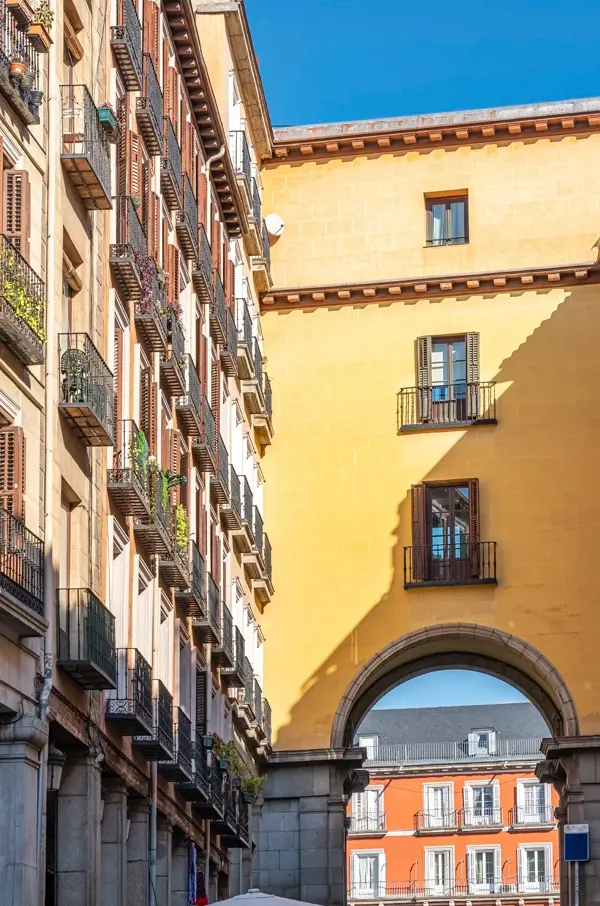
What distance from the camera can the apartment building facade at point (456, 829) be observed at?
100875mm

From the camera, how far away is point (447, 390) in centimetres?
5097

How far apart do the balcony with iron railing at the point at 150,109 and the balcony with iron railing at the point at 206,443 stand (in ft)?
21.2

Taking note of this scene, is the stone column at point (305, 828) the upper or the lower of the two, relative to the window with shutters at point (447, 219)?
lower

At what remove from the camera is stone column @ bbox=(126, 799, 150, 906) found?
3147 cm

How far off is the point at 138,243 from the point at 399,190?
22275mm

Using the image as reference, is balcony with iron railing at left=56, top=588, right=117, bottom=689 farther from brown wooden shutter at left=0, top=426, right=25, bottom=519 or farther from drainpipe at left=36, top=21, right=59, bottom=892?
brown wooden shutter at left=0, top=426, right=25, bottom=519

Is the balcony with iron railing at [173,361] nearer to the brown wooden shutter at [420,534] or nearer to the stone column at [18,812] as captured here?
the stone column at [18,812]

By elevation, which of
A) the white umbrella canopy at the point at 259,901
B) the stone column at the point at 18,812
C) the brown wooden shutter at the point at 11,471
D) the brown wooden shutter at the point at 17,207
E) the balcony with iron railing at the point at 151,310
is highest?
the balcony with iron railing at the point at 151,310

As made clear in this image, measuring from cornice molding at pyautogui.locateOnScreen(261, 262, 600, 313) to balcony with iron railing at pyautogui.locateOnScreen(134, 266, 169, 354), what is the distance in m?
18.4

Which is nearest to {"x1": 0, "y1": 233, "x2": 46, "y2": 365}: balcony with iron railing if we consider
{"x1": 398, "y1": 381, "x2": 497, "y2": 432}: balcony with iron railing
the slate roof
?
{"x1": 398, "y1": 381, "x2": 497, "y2": 432}: balcony with iron railing

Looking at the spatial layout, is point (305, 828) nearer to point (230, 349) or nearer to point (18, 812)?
point (230, 349)

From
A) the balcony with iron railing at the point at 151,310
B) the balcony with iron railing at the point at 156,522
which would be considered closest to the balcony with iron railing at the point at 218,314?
the balcony with iron railing at the point at 151,310

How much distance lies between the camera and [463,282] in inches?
2023

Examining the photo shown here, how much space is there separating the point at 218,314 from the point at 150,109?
32.1 feet
